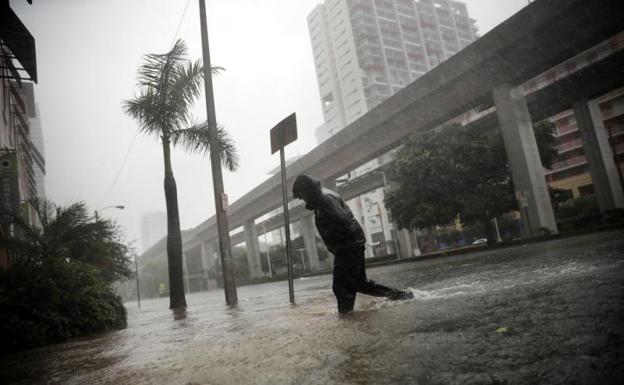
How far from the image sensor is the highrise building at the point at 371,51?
81.1 meters

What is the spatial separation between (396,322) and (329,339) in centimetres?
49

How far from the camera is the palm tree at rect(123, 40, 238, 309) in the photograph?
12914 mm

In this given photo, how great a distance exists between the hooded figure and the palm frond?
9.89m

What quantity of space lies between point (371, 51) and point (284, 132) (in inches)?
3277

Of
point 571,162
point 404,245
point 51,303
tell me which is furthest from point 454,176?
point 571,162

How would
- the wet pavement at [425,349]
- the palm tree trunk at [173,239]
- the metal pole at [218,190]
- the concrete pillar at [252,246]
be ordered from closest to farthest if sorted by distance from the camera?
1. the wet pavement at [425,349]
2. the metal pole at [218,190]
3. the palm tree trunk at [173,239]
4. the concrete pillar at [252,246]

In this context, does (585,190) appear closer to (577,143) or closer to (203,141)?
(577,143)

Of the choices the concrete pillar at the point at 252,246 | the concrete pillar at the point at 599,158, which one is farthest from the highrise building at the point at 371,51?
the concrete pillar at the point at 599,158

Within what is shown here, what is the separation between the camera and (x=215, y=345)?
2.83m

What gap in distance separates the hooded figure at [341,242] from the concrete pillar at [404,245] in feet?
88.1

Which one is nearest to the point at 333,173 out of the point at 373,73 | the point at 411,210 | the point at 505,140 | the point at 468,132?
the point at 411,210

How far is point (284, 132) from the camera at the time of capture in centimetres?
612

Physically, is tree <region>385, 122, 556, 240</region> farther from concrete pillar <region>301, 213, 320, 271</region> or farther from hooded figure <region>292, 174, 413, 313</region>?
concrete pillar <region>301, 213, 320, 271</region>

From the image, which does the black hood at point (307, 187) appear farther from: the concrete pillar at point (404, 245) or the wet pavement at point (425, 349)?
the concrete pillar at point (404, 245)
